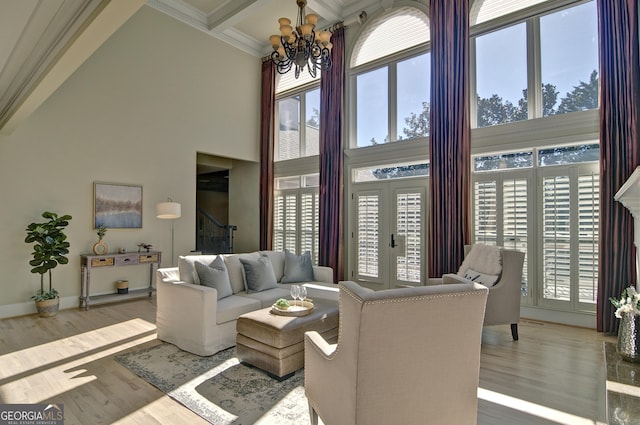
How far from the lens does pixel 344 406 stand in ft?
5.68

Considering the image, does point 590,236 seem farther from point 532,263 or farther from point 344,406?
point 344,406

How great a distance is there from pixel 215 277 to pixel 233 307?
1.44ft

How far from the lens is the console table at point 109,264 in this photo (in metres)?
5.43

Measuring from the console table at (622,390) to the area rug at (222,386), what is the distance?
203 centimetres

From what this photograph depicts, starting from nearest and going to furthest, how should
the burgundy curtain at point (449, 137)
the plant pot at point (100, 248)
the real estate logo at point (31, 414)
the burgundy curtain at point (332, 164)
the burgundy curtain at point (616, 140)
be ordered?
the real estate logo at point (31, 414) → the burgundy curtain at point (616, 140) → the burgundy curtain at point (449, 137) → the plant pot at point (100, 248) → the burgundy curtain at point (332, 164)

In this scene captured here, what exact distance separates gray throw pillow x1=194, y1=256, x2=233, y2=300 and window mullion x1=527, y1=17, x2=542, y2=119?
466 cm

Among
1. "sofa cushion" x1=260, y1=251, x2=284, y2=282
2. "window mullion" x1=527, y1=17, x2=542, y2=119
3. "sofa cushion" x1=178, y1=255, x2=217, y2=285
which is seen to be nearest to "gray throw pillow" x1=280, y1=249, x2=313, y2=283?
"sofa cushion" x1=260, y1=251, x2=284, y2=282

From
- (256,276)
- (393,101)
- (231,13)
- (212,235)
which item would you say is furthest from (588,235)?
(212,235)

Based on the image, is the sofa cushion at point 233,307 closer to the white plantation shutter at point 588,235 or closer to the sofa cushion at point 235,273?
the sofa cushion at point 235,273

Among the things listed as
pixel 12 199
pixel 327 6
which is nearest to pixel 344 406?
pixel 12 199

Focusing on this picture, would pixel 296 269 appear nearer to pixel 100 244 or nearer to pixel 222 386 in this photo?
pixel 222 386

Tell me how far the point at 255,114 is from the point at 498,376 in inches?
283

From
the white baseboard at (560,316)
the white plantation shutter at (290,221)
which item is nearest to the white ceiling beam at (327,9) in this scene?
the white plantation shutter at (290,221)

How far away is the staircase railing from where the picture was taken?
862 cm
